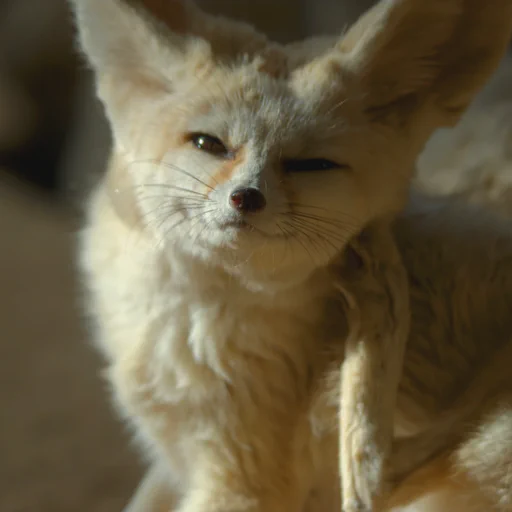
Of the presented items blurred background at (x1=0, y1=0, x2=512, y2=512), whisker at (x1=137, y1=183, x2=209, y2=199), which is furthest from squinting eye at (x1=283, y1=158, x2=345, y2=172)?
blurred background at (x1=0, y1=0, x2=512, y2=512)

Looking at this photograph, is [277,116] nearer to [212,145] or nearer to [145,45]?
[212,145]

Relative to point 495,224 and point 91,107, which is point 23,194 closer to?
point 91,107

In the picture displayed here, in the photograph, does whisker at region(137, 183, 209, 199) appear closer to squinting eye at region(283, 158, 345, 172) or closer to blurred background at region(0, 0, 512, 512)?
squinting eye at region(283, 158, 345, 172)

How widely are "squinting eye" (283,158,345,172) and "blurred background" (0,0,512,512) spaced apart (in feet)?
1.31

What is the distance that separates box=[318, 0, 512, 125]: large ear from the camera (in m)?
0.82

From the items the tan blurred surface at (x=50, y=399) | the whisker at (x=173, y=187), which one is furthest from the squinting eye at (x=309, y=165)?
the tan blurred surface at (x=50, y=399)

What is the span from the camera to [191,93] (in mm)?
838

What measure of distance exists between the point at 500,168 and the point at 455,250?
282 mm

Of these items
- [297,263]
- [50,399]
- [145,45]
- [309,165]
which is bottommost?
[50,399]

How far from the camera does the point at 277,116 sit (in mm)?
804

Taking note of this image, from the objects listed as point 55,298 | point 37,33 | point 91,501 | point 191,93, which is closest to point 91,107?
point 37,33

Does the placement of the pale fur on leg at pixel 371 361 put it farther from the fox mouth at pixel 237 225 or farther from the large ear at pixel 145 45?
the large ear at pixel 145 45

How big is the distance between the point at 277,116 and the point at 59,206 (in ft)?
5.14

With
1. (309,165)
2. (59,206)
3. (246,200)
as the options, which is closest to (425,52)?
(309,165)
